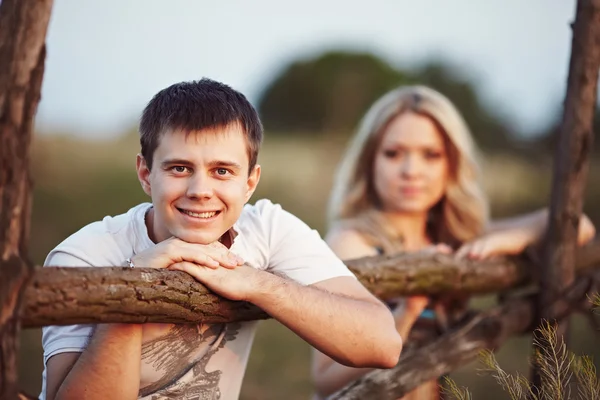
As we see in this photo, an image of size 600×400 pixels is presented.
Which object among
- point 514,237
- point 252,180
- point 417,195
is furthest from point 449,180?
point 252,180

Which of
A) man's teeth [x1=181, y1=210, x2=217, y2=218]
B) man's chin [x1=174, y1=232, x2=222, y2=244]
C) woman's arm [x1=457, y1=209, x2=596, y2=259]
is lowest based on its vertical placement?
woman's arm [x1=457, y1=209, x2=596, y2=259]

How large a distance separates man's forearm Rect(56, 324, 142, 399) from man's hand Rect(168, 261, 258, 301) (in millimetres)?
200

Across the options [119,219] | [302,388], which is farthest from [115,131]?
[119,219]

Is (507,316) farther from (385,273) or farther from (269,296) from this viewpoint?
(269,296)

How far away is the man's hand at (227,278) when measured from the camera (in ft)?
6.83

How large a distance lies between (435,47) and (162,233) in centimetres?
2086

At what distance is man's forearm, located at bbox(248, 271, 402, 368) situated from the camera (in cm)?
214

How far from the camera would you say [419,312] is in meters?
3.45

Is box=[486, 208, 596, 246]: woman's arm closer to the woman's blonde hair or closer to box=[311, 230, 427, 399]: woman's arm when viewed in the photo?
the woman's blonde hair

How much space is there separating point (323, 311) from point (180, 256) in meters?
0.42

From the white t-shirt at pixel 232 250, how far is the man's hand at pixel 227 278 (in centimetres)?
19

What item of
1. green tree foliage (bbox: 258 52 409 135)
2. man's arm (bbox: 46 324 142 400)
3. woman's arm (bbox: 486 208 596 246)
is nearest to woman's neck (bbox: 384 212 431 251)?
woman's arm (bbox: 486 208 596 246)

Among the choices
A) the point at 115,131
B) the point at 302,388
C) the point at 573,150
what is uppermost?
the point at 573,150

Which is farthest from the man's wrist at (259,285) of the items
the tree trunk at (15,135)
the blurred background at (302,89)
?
the blurred background at (302,89)
